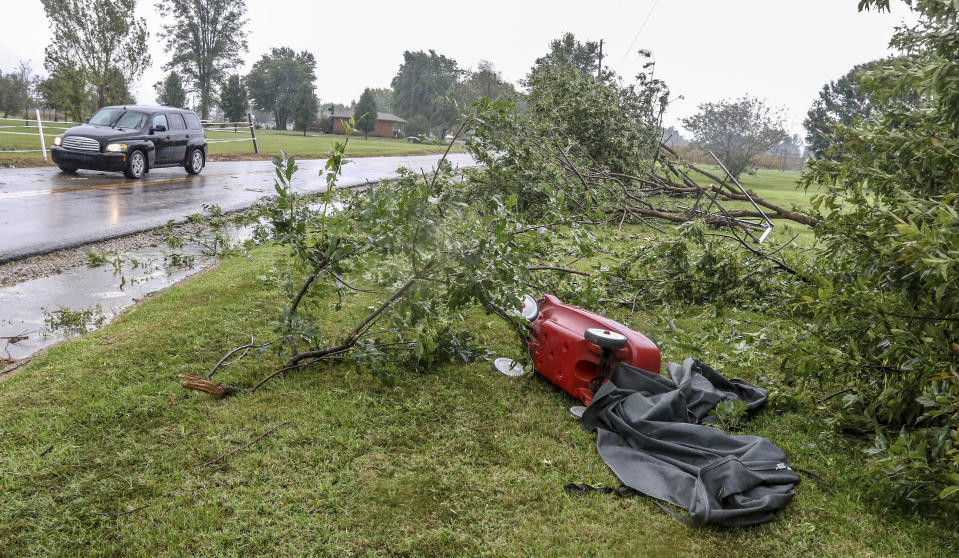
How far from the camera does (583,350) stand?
3633 mm

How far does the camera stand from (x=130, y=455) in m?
2.85

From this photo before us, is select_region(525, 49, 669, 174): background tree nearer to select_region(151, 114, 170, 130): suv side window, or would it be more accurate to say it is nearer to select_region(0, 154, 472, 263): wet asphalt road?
select_region(0, 154, 472, 263): wet asphalt road

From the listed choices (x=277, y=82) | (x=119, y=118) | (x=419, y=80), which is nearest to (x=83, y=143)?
(x=119, y=118)

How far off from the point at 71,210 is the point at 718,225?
9594mm

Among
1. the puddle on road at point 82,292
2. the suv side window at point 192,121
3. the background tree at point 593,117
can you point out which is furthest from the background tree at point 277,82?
the puddle on road at point 82,292

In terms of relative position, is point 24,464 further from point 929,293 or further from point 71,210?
point 71,210

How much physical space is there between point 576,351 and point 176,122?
46.4 ft

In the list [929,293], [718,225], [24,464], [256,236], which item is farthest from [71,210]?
[929,293]

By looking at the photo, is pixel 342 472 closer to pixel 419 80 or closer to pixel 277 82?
pixel 277 82

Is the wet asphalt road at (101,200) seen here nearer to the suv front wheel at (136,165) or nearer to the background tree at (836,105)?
the suv front wheel at (136,165)

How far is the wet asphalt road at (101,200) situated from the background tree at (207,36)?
189 ft

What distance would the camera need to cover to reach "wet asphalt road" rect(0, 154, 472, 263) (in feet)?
24.7

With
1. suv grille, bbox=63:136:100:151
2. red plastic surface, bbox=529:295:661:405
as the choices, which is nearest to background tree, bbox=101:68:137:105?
suv grille, bbox=63:136:100:151

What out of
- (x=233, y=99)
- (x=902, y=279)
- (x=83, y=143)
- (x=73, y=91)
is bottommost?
(x=83, y=143)
